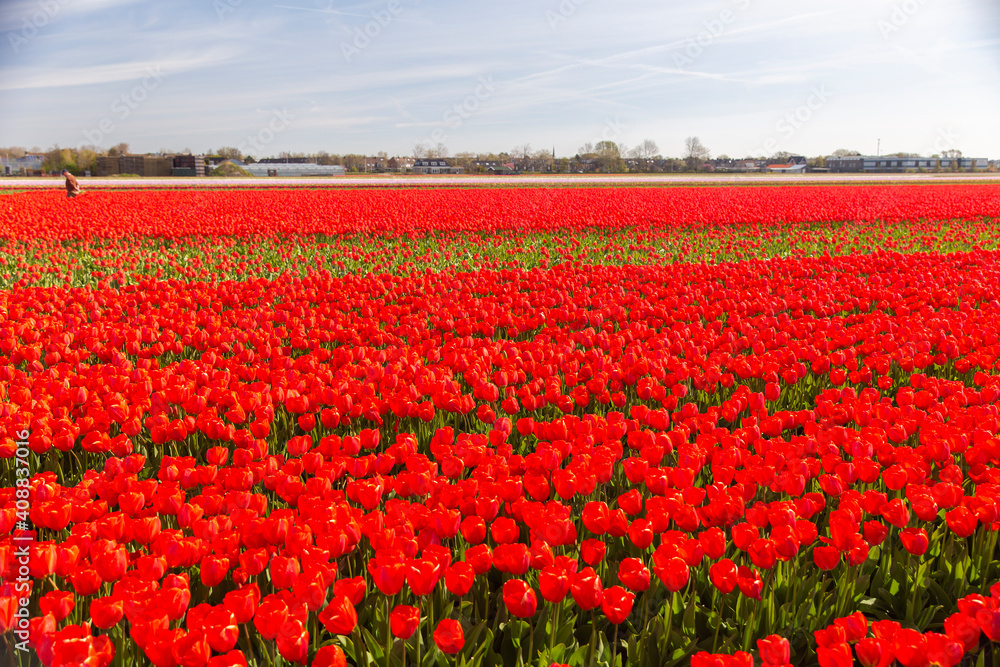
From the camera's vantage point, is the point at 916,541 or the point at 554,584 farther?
the point at 916,541

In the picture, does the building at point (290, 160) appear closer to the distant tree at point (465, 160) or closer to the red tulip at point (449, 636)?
the distant tree at point (465, 160)

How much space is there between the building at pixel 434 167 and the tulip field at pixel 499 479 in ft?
279

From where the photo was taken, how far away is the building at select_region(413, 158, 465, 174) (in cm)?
9225

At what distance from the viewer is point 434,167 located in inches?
3816

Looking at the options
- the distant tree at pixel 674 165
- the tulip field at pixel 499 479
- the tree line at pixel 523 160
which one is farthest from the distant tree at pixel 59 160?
the tulip field at pixel 499 479

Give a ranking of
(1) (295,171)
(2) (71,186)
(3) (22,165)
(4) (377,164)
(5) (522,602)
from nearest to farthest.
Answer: (5) (522,602)
(2) (71,186)
(1) (295,171)
(4) (377,164)
(3) (22,165)

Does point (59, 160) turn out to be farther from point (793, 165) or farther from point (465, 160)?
point (793, 165)

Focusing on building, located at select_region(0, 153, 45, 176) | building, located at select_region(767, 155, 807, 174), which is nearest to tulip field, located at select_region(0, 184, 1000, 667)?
building, located at select_region(0, 153, 45, 176)

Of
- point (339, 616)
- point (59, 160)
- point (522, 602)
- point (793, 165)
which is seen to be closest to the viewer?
point (339, 616)

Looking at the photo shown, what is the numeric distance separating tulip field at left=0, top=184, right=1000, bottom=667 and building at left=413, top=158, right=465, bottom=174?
85.1 meters

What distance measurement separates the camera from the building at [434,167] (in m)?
92.2

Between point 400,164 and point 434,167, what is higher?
point 400,164

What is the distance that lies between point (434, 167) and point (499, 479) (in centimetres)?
9760

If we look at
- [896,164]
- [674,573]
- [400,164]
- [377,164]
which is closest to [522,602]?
[674,573]
